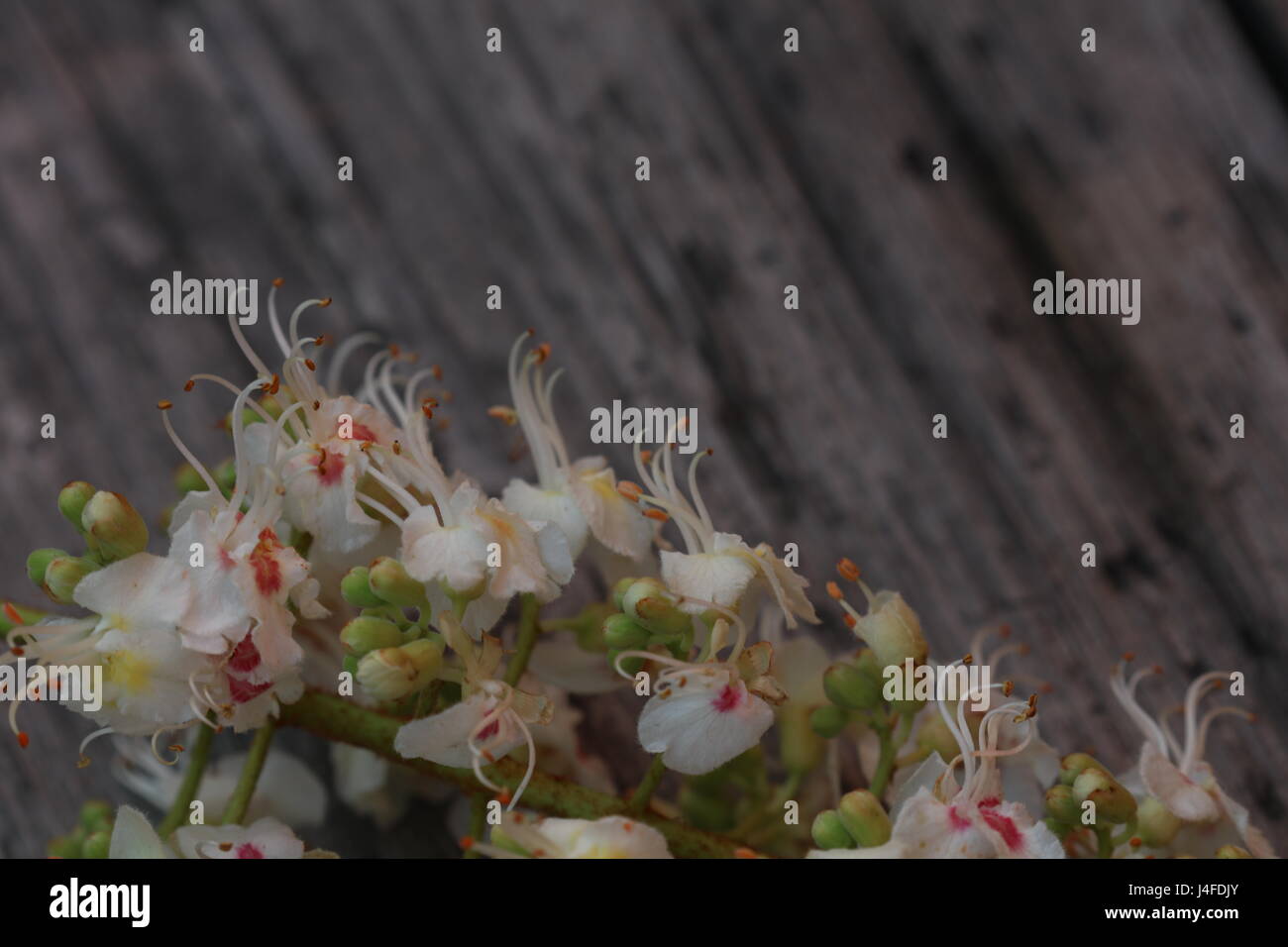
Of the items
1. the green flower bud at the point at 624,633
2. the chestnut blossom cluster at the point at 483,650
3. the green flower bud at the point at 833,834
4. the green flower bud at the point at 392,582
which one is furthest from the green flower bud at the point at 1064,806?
the green flower bud at the point at 392,582

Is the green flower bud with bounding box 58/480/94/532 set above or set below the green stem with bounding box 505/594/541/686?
above

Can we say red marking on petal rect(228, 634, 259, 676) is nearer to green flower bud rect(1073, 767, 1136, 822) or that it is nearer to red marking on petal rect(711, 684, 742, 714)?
red marking on petal rect(711, 684, 742, 714)

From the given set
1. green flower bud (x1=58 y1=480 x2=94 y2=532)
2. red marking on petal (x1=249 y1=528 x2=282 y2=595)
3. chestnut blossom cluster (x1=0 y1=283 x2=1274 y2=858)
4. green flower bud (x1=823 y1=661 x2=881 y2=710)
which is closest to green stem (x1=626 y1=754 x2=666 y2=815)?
chestnut blossom cluster (x1=0 y1=283 x2=1274 y2=858)

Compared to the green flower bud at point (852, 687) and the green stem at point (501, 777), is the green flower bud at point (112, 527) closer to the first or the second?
the green stem at point (501, 777)

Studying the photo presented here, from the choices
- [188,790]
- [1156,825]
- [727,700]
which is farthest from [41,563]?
[1156,825]

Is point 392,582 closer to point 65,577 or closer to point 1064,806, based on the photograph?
point 65,577

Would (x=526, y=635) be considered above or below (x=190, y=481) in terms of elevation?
below
